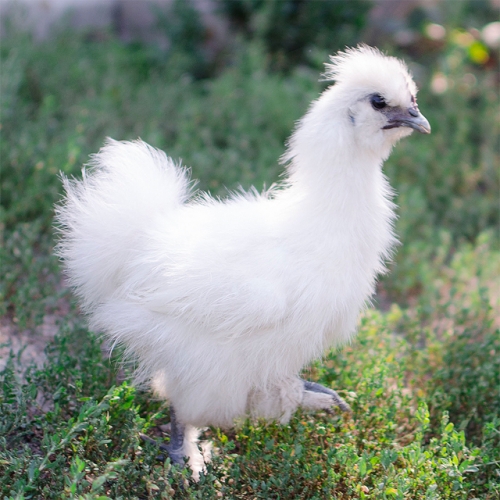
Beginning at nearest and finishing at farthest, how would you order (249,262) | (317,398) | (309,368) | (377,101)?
(249,262) < (377,101) < (317,398) < (309,368)

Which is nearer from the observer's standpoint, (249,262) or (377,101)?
(249,262)

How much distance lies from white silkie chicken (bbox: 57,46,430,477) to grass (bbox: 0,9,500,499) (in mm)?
200

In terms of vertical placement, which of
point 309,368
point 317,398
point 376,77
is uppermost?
point 376,77

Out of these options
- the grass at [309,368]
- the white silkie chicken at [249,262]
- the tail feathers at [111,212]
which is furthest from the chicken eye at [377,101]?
the grass at [309,368]

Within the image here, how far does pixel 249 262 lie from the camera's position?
2660mm

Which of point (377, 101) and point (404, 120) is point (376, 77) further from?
point (404, 120)

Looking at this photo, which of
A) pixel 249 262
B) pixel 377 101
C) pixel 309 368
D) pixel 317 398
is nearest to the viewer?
pixel 249 262

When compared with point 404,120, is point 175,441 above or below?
below

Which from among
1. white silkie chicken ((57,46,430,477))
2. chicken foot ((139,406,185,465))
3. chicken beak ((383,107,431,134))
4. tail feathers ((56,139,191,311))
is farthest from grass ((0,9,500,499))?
chicken beak ((383,107,431,134))

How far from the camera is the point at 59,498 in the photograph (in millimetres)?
2430

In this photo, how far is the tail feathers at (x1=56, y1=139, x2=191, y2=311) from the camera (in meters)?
2.86

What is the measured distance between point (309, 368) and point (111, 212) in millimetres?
1094

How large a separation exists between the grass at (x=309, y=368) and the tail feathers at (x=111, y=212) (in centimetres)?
37

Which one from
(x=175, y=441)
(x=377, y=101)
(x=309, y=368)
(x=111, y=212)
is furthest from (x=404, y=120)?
(x=175, y=441)
